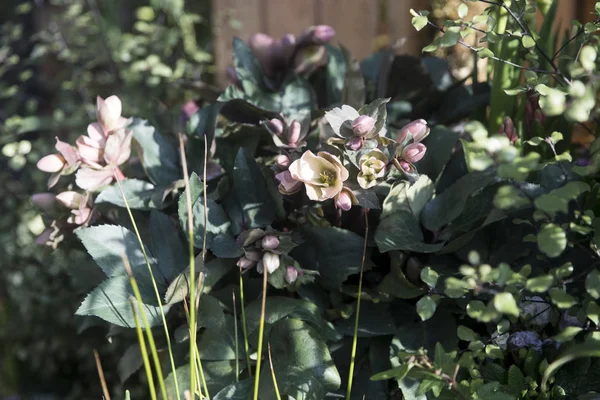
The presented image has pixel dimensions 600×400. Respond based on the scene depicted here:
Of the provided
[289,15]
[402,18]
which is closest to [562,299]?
[402,18]

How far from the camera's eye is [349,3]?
6.35 feet

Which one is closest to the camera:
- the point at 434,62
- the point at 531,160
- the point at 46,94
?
the point at 531,160

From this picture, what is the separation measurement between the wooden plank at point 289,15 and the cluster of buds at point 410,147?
1.27m

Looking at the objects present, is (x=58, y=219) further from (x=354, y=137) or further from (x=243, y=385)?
(x=354, y=137)

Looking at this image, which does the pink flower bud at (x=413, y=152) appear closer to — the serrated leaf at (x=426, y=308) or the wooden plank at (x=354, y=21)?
the serrated leaf at (x=426, y=308)

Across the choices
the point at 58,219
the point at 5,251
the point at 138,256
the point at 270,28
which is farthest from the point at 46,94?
the point at 138,256

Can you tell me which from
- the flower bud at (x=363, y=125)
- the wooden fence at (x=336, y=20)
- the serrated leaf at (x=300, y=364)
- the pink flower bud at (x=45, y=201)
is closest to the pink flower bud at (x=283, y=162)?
the flower bud at (x=363, y=125)

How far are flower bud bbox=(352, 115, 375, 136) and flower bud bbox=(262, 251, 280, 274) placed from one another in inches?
7.9

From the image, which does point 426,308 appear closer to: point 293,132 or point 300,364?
point 300,364

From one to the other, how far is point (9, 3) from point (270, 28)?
125cm

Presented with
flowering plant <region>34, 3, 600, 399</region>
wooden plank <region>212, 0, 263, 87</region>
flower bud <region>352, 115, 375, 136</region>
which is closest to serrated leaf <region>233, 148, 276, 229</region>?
flowering plant <region>34, 3, 600, 399</region>

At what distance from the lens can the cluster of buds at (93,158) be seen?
2.97ft

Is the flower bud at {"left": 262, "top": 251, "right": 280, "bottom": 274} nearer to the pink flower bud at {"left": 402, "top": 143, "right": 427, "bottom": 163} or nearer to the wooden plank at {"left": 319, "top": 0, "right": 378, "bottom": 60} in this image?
the pink flower bud at {"left": 402, "top": 143, "right": 427, "bottom": 163}

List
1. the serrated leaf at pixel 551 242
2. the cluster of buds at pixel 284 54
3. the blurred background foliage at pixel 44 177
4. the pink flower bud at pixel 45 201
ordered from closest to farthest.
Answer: the serrated leaf at pixel 551 242 < the pink flower bud at pixel 45 201 < the cluster of buds at pixel 284 54 < the blurred background foliage at pixel 44 177
